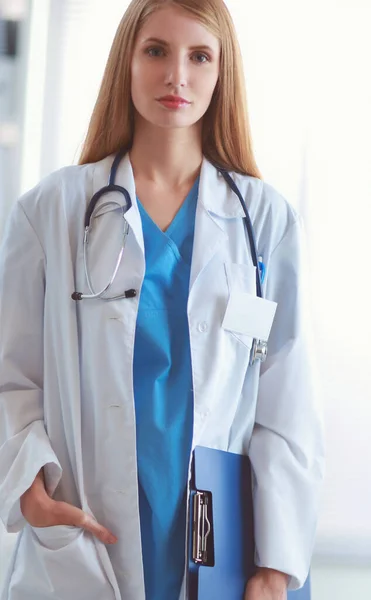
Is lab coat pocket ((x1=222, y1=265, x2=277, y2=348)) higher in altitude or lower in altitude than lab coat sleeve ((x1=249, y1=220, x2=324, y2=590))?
higher

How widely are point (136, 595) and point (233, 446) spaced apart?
282mm

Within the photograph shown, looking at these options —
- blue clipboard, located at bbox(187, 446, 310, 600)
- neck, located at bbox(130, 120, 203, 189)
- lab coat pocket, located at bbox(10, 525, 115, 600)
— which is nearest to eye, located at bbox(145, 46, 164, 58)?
neck, located at bbox(130, 120, 203, 189)

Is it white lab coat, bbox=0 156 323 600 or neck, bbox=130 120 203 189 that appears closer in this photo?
white lab coat, bbox=0 156 323 600

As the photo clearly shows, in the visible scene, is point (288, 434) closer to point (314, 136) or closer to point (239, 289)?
point (239, 289)

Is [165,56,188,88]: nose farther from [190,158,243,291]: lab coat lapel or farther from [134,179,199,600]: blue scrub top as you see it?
[134,179,199,600]: blue scrub top

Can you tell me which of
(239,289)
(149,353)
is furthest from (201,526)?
(239,289)

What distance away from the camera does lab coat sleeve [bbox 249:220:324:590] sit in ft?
3.88

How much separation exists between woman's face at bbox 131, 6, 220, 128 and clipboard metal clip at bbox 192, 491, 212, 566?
0.61 m

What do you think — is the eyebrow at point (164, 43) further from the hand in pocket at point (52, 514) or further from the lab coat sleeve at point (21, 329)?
the hand in pocket at point (52, 514)

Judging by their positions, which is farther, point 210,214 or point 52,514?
point 210,214

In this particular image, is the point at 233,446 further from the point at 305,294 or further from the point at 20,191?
the point at 20,191

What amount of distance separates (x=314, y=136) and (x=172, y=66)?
1.99 ft

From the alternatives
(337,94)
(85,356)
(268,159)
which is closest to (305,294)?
(85,356)

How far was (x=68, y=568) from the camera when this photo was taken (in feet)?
3.63
